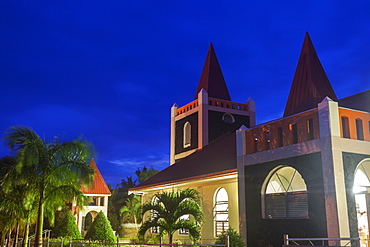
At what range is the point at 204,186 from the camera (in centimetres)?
1950

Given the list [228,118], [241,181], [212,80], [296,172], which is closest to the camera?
[296,172]

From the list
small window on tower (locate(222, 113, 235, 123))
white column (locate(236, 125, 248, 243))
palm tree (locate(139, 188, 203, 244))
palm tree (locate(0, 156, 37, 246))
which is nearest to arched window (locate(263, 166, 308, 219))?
white column (locate(236, 125, 248, 243))

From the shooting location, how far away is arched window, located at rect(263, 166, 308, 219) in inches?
519

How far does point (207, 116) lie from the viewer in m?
25.2

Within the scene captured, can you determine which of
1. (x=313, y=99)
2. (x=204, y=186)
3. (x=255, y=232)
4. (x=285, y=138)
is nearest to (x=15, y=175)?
(x=204, y=186)

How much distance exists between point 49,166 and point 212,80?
46.0 feet

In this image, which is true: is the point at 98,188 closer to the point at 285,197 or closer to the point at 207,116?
the point at 207,116

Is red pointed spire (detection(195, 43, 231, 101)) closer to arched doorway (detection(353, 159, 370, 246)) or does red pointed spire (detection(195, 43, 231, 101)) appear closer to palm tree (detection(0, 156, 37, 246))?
palm tree (detection(0, 156, 37, 246))

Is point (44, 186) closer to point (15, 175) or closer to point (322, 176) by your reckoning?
point (15, 175)

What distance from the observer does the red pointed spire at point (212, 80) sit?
27.1 metres

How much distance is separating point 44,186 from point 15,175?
138cm

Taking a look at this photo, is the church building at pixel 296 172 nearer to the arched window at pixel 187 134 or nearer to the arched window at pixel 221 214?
the arched window at pixel 221 214

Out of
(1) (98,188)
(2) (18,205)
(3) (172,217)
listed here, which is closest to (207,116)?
(3) (172,217)

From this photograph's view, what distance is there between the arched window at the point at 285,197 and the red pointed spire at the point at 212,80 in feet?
41.0
